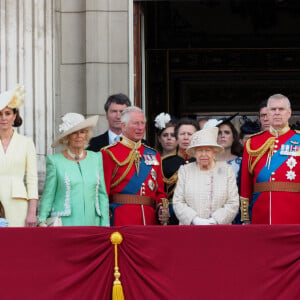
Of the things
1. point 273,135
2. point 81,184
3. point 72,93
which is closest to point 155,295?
point 81,184

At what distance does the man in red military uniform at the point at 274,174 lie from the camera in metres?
10.8

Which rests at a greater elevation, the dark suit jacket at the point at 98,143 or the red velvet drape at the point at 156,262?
the dark suit jacket at the point at 98,143

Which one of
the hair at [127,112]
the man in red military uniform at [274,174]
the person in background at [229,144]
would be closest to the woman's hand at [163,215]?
the man in red military uniform at [274,174]

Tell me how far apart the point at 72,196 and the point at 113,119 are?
1.27 m

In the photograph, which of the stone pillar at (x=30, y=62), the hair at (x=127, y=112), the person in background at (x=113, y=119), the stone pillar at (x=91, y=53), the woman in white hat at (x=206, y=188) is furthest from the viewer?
the stone pillar at (x=91, y=53)

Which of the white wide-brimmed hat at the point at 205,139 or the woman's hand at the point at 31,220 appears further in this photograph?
the white wide-brimmed hat at the point at 205,139

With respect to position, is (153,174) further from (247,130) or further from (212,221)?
(247,130)

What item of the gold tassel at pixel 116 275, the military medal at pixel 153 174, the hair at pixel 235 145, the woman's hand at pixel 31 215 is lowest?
the gold tassel at pixel 116 275

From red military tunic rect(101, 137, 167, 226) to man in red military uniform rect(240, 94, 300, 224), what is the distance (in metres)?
0.76

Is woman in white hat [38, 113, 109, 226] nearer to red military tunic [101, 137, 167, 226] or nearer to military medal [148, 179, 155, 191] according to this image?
red military tunic [101, 137, 167, 226]

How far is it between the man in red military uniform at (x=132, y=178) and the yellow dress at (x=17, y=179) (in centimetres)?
79

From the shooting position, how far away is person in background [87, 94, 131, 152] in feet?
37.4

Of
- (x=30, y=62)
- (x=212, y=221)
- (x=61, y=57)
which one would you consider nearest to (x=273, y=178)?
(x=212, y=221)

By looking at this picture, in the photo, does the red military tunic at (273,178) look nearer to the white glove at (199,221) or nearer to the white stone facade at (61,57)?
the white glove at (199,221)
